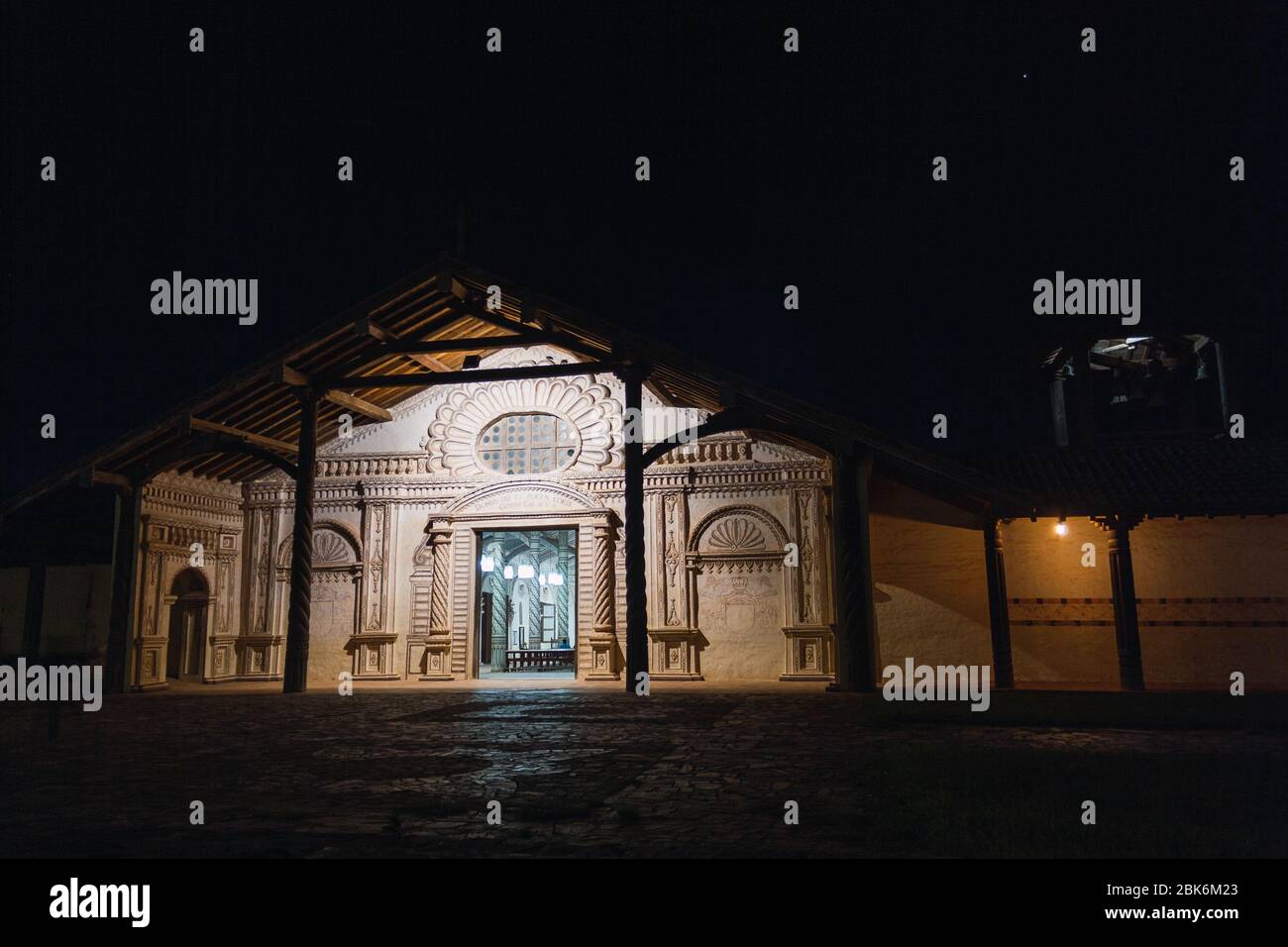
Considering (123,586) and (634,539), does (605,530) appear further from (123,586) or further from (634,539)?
(123,586)

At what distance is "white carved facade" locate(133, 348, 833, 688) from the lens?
16281mm

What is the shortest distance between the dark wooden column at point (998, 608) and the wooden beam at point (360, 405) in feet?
38.1

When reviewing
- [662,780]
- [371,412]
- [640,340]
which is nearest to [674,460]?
[640,340]

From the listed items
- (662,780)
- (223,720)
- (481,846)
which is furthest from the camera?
(223,720)

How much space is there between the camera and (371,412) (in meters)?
17.5

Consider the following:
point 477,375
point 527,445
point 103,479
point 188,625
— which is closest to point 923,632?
point 527,445

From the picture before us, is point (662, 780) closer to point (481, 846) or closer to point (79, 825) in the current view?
point (481, 846)

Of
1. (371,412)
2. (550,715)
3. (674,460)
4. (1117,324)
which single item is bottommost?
(550,715)

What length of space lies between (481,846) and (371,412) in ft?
47.4

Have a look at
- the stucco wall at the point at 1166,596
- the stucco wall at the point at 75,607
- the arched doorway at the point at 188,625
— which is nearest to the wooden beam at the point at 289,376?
the arched doorway at the point at 188,625

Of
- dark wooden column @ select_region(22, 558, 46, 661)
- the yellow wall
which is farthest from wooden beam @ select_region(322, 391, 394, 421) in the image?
the yellow wall

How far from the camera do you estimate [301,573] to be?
1452 centimetres

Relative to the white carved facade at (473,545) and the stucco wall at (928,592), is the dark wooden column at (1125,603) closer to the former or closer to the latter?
the stucco wall at (928,592)
